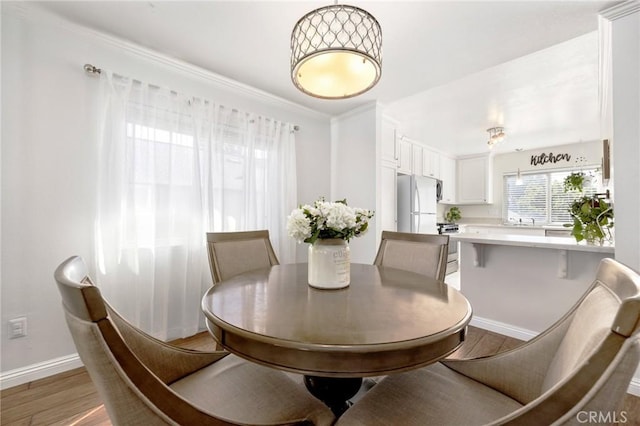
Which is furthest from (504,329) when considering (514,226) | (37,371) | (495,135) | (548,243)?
(37,371)

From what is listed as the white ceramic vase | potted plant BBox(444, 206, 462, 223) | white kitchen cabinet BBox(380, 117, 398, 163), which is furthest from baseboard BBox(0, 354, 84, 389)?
potted plant BBox(444, 206, 462, 223)

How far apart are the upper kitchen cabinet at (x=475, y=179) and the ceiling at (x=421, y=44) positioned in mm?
2353

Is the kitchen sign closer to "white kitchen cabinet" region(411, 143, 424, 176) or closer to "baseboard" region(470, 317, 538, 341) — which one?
"white kitchen cabinet" region(411, 143, 424, 176)

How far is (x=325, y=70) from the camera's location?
1403mm

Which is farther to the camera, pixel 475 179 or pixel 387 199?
pixel 475 179

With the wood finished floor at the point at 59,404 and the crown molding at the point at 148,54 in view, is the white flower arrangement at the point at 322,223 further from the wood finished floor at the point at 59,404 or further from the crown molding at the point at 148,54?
the crown molding at the point at 148,54

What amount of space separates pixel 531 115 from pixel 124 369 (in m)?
4.66

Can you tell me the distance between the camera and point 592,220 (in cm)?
199

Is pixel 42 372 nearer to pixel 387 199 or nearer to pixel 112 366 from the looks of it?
pixel 112 366

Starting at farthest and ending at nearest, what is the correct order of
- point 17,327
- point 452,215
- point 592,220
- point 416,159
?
point 452,215 → point 416,159 → point 592,220 → point 17,327

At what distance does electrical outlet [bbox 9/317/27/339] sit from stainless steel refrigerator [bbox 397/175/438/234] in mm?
3779

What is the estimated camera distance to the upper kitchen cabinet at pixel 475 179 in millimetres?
5602

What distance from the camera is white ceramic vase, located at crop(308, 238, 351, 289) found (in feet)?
3.83

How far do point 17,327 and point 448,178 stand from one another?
21.0ft
